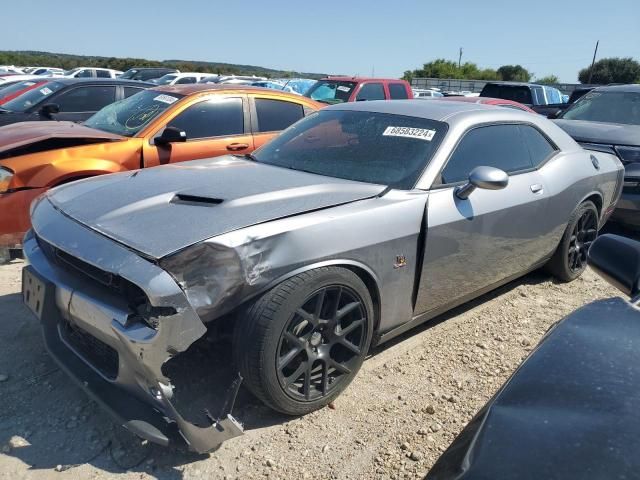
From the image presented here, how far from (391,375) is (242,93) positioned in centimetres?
383

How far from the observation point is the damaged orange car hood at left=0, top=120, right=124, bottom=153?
14.4 ft

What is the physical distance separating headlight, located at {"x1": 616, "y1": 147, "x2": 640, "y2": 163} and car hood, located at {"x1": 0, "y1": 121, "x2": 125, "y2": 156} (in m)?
5.50

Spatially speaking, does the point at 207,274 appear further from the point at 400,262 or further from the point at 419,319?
the point at 419,319

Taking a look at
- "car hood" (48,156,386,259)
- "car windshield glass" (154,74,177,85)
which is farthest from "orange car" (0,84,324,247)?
"car windshield glass" (154,74,177,85)

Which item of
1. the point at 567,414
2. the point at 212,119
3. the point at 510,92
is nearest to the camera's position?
the point at 567,414

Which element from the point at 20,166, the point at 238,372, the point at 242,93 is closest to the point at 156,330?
the point at 238,372

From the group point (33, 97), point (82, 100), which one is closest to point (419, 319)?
point (82, 100)

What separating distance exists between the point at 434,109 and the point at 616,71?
204 feet

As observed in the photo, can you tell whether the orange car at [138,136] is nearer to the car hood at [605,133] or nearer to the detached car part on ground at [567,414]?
the car hood at [605,133]

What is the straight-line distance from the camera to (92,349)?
2535 millimetres

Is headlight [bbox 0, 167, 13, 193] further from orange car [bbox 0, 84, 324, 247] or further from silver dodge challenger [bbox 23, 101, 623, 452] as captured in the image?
silver dodge challenger [bbox 23, 101, 623, 452]

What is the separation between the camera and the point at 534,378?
1464 millimetres

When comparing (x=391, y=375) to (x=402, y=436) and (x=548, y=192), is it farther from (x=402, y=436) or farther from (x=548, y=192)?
(x=548, y=192)

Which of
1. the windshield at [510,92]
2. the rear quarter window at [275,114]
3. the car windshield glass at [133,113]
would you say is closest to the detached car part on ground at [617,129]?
the rear quarter window at [275,114]
